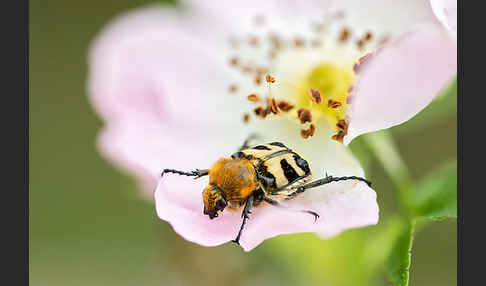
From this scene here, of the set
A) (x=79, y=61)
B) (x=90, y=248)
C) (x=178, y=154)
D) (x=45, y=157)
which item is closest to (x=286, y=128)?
(x=178, y=154)

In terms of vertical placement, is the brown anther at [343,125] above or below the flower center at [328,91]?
below

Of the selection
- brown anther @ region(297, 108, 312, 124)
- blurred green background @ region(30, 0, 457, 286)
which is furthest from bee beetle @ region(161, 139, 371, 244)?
blurred green background @ region(30, 0, 457, 286)

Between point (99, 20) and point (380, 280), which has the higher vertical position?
point (99, 20)

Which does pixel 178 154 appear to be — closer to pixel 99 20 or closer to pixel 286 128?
pixel 286 128

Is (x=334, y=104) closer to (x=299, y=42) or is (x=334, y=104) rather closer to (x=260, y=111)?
(x=260, y=111)

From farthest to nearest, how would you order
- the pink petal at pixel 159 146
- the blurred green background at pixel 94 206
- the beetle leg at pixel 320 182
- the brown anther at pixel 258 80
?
1. the blurred green background at pixel 94 206
2. the brown anther at pixel 258 80
3. the pink petal at pixel 159 146
4. the beetle leg at pixel 320 182

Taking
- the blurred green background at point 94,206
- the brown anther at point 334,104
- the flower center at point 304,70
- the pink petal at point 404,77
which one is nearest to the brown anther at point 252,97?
the flower center at point 304,70

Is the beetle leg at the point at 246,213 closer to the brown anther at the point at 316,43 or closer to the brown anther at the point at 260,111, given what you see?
the brown anther at the point at 260,111
